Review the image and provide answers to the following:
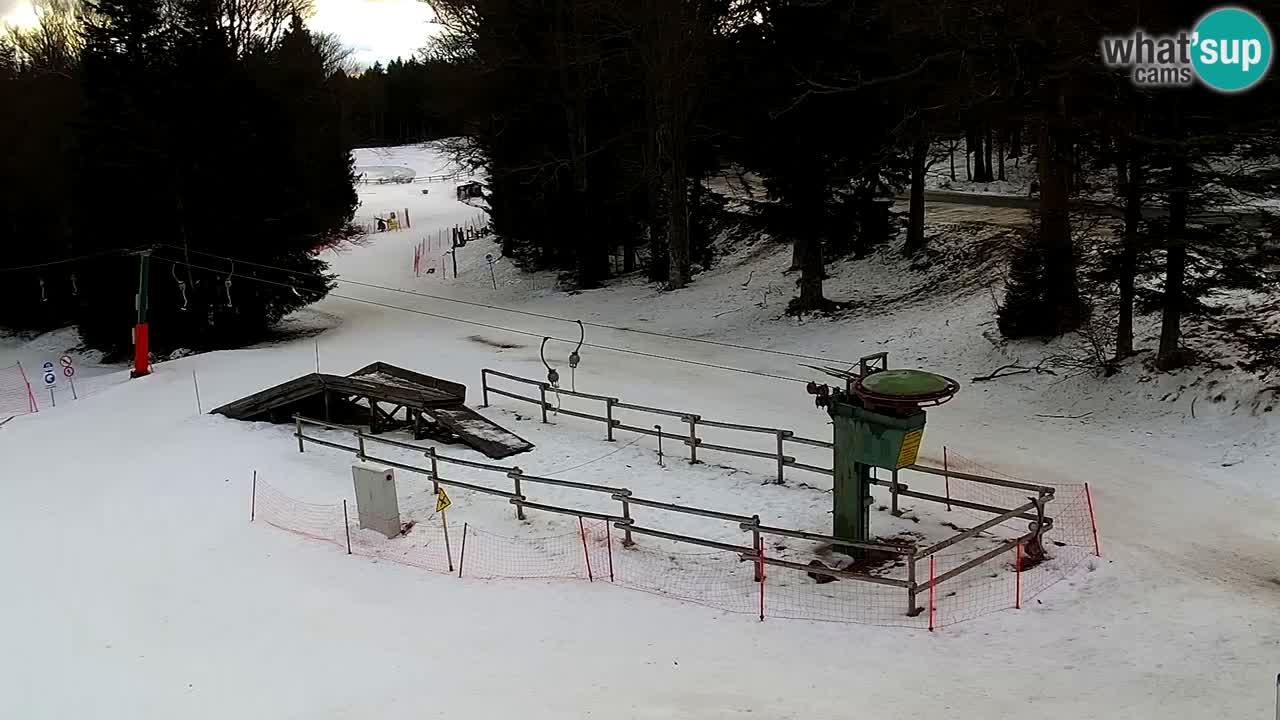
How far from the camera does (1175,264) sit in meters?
16.3

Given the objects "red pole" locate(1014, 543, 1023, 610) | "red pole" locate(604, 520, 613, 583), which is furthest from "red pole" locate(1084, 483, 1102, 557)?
"red pole" locate(604, 520, 613, 583)

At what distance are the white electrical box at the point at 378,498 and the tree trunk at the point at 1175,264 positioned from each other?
40.3ft

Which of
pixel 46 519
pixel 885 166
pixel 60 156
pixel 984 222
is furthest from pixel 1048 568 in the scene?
pixel 60 156

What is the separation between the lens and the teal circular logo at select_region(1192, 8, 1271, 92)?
15.1 metres

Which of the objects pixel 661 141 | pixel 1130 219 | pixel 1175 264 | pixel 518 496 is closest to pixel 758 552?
pixel 518 496

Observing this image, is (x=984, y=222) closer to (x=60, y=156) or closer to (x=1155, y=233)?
(x=1155, y=233)

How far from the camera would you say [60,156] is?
118ft

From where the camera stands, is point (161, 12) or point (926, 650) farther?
point (161, 12)

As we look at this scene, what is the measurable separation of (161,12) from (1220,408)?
2998 cm

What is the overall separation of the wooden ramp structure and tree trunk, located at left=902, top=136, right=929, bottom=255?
14691 mm

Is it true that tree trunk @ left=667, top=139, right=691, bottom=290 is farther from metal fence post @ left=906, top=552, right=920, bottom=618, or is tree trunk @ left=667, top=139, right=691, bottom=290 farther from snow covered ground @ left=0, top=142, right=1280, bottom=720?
metal fence post @ left=906, top=552, right=920, bottom=618

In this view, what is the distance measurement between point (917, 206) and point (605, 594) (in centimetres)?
2022

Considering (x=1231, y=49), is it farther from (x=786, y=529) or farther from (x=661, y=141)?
(x=661, y=141)

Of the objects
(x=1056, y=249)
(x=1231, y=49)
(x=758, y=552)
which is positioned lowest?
(x=758, y=552)
